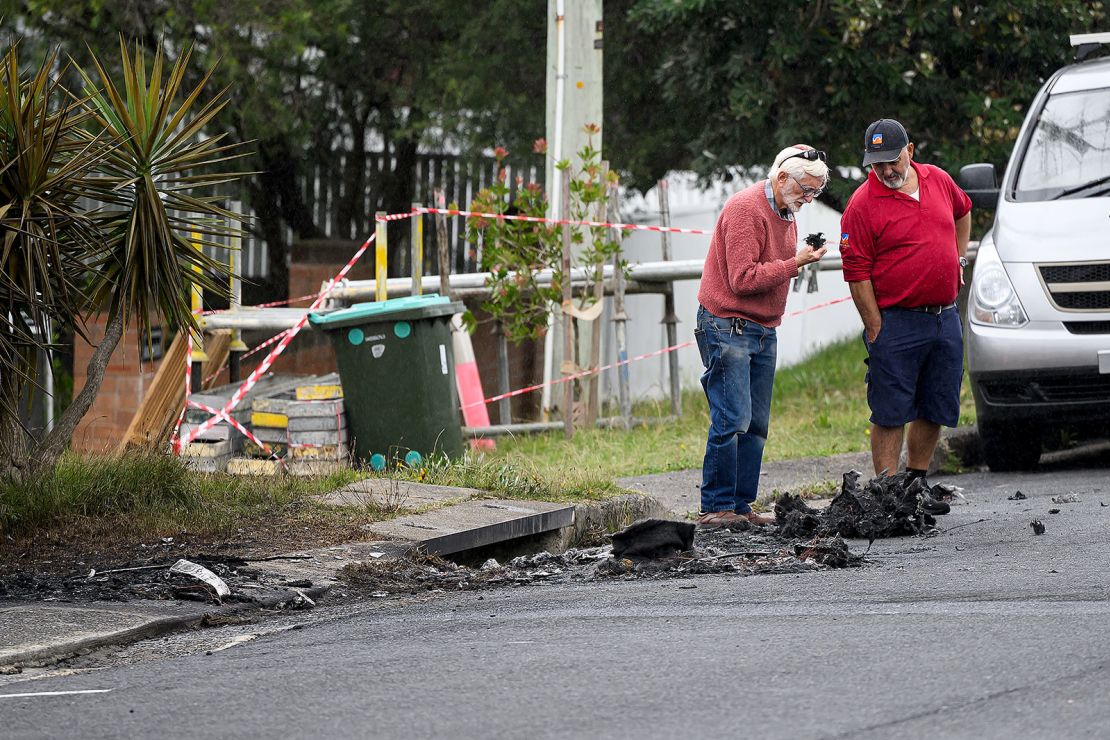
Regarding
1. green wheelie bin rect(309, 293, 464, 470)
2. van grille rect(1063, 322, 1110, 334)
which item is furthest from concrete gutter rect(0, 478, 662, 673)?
van grille rect(1063, 322, 1110, 334)

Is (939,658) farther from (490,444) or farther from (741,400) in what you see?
(490,444)

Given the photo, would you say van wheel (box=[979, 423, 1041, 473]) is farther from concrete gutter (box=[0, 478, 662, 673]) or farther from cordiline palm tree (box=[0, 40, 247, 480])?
cordiline palm tree (box=[0, 40, 247, 480])

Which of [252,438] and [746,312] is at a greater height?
[746,312]

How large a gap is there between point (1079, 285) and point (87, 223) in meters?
5.07

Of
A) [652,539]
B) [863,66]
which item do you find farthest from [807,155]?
[863,66]

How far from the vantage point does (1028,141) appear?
9.55m

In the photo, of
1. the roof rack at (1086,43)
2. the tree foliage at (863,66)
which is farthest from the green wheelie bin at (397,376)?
the tree foliage at (863,66)

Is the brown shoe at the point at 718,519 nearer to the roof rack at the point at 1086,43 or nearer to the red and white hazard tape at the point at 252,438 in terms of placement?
the red and white hazard tape at the point at 252,438

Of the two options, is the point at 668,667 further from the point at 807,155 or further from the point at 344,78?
the point at 344,78

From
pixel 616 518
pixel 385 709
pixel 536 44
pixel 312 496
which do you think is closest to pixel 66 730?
pixel 385 709

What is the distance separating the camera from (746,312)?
7227 mm

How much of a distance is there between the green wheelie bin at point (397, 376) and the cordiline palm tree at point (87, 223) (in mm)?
2263

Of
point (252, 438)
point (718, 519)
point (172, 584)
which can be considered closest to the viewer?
point (172, 584)

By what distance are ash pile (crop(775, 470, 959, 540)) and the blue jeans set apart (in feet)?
0.97
